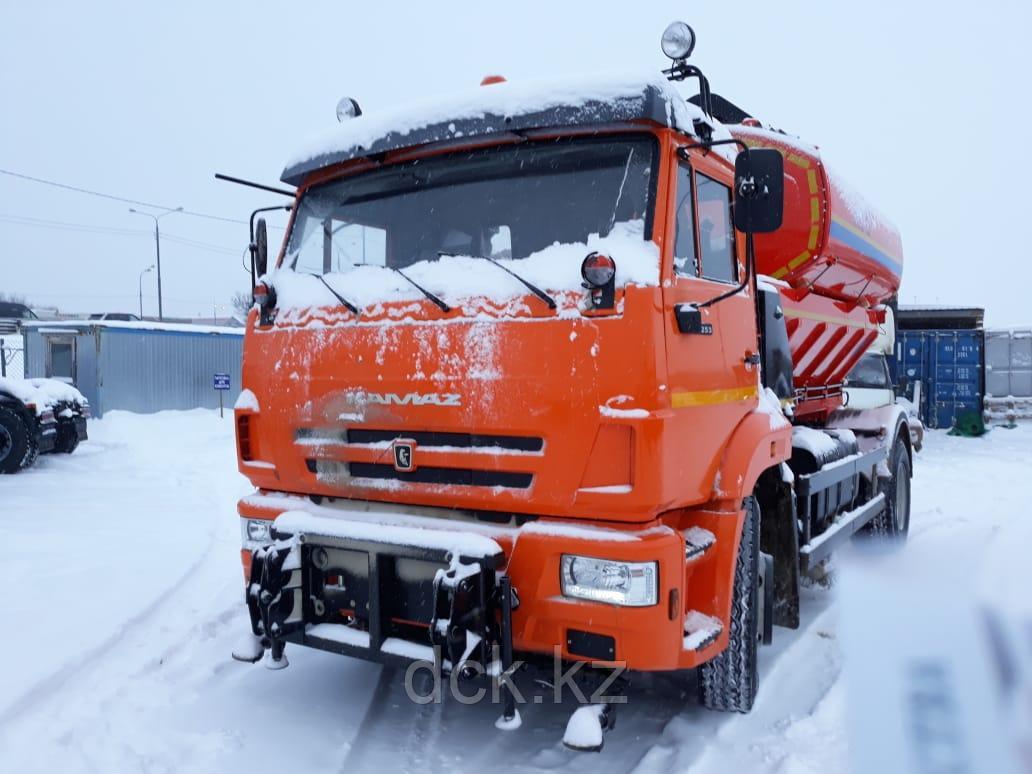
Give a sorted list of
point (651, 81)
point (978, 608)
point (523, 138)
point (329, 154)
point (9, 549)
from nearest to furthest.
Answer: point (978, 608) → point (651, 81) → point (523, 138) → point (329, 154) → point (9, 549)

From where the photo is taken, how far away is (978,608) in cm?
84

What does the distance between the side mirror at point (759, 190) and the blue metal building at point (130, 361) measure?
18.4 m

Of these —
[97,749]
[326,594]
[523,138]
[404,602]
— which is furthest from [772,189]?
[97,749]

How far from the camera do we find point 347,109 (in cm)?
446

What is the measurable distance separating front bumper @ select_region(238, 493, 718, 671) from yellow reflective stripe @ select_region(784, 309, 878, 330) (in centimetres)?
217

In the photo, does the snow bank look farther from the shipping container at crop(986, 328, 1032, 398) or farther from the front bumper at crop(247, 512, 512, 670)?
the shipping container at crop(986, 328, 1032, 398)

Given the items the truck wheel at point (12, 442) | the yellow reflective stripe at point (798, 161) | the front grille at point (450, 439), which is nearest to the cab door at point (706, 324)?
the front grille at point (450, 439)

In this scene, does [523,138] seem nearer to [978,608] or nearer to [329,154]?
[329,154]

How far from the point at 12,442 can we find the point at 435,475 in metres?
9.79

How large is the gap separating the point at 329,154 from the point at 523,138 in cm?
106

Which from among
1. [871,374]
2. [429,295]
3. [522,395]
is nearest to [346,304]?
[429,295]

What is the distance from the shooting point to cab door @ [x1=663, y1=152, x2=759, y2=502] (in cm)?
327

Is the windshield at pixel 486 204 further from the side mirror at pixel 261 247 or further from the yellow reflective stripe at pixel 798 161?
the yellow reflective stripe at pixel 798 161

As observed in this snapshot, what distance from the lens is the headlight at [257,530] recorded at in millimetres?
4000
